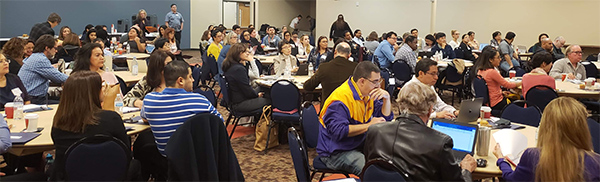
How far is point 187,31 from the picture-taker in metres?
20.4

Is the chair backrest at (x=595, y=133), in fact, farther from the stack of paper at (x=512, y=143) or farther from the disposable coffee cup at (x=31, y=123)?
the disposable coffee cup at (x=31, y=123)

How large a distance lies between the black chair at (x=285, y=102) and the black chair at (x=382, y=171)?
3.14m

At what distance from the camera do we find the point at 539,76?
6125 millimetres

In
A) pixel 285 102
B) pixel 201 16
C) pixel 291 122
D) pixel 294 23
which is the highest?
pixel 201 16

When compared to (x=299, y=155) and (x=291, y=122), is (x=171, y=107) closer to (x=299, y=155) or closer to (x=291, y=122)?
(x=299, y=155)

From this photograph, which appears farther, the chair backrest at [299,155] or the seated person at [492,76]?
the seated person at [492,76]

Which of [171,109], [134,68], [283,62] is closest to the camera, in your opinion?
[171,109]

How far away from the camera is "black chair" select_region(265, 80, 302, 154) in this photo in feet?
19.1

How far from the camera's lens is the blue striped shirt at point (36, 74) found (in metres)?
5.88

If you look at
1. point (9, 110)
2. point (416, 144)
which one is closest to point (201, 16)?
point (9, 110)

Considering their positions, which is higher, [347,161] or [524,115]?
[524,115]

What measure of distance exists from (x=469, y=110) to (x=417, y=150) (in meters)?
1.60

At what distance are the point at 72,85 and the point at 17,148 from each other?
687 millimetres

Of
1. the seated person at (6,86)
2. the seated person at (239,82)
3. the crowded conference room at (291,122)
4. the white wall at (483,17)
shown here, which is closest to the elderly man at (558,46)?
the crowded conference room at (291,122)
